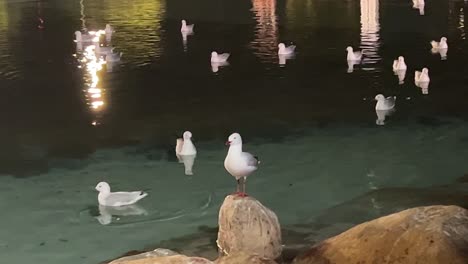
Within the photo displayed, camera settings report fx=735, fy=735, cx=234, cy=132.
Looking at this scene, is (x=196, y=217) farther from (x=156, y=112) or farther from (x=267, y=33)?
(x=267, y=33)

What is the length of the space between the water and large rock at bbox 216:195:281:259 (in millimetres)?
1352

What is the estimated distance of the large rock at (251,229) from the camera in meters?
7.49

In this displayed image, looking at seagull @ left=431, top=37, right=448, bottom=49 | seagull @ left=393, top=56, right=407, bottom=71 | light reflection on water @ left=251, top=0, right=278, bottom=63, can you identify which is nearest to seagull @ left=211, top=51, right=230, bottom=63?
light reflection on water @ left=251, top=0, right=278, bottom=63

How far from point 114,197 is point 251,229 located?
272 centimetres

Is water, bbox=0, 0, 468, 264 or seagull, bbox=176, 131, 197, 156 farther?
seagull, bbox=176, 131, 197, 156

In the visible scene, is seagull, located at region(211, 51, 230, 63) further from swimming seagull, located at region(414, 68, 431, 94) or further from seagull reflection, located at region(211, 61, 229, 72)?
swimming seagull, located at region(414, 68, 431, 94)

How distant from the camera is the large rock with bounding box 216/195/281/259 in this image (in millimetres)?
7492

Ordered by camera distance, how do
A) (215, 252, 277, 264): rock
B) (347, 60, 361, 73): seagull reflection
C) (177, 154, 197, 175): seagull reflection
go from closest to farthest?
(215, 252, 277, 264): rock → (177, 154, 197, 175): seagull reflection → (347, 60, 361, 73): seagull reflection

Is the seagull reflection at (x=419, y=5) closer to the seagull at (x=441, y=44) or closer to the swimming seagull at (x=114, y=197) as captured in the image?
the seagull at (x=441, y=44)

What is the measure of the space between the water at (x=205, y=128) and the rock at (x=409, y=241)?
2.67 meters

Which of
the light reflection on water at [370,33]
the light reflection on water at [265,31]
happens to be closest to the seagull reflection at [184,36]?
the light reflection on water at [265,31]

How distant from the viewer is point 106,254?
8258mm

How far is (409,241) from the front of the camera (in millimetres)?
5996

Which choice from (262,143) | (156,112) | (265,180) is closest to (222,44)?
(156,112)
